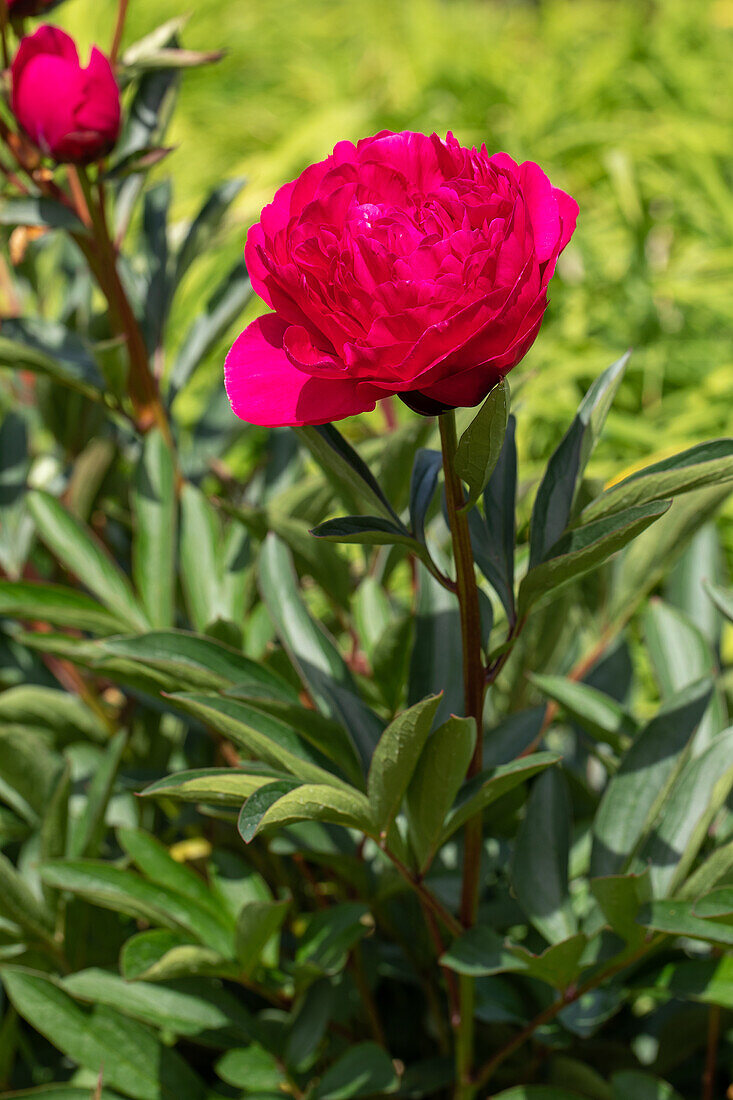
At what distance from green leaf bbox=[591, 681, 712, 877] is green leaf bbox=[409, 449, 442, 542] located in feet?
0.78

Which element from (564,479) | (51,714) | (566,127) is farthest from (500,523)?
(566,127)

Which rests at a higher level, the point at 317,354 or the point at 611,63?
the point at 317,354

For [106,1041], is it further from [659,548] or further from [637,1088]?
[659,548]

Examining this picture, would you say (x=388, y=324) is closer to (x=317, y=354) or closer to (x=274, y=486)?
(x=317, y=354)

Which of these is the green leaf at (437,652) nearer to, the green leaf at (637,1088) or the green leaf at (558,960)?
the green leaf at (558,960)

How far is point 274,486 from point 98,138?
396 mm

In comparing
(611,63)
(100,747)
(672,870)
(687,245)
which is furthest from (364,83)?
(672,870)

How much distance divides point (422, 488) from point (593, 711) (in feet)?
0.87

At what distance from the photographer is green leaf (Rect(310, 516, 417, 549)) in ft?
1.43

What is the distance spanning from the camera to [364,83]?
366 cm

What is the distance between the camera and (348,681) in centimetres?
64

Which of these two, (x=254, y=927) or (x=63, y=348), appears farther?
(x=63, y=348)

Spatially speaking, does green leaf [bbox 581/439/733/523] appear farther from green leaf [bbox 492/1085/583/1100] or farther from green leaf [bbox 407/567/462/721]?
green leaf [bbox 492/1085/583/1100]

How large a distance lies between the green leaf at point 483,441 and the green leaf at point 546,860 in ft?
0.92
